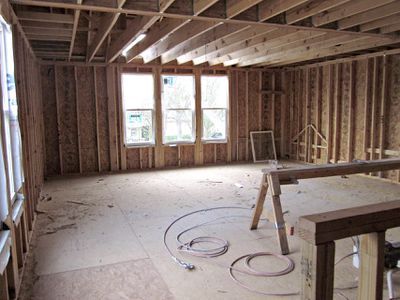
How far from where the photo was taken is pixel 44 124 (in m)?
8.25

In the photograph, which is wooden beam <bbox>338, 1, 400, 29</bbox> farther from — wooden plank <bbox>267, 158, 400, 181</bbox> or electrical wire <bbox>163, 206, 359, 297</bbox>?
electrical wire <bbox>163, 206, 359, 297</bbox>

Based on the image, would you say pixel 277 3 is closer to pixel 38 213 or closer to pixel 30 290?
pixel 30 290

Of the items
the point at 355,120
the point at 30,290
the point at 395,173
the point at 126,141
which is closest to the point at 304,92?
the point at 355,120

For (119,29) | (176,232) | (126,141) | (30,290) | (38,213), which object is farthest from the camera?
(126,141)

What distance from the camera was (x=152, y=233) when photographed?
14.3 ft

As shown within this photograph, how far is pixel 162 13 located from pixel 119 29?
2.37 meters

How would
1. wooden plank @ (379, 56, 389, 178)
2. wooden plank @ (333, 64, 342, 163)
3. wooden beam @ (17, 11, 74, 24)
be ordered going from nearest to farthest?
wooden beam @ (17, 11, 74, 24)
wooden plank @ (379, 56, 389, 178)
wooden plank @ (333, 64, 342, 163)

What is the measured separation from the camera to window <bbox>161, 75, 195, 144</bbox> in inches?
357

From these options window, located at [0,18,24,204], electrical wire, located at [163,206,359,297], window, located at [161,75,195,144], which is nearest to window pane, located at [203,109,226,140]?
window, located at [161,75,195,144]

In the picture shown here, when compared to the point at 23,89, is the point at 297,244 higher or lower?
lower

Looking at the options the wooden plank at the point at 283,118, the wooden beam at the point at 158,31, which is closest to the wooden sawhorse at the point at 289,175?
the wooden beam at the point at 158,31

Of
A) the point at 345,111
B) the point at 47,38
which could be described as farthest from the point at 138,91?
the point at 345,111

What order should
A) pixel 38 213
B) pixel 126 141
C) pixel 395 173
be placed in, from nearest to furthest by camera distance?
1. pixel 38 213
2. pixel 395 173
3. pixel 126 141

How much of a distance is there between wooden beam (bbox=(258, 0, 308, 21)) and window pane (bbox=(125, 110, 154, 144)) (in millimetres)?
5010
